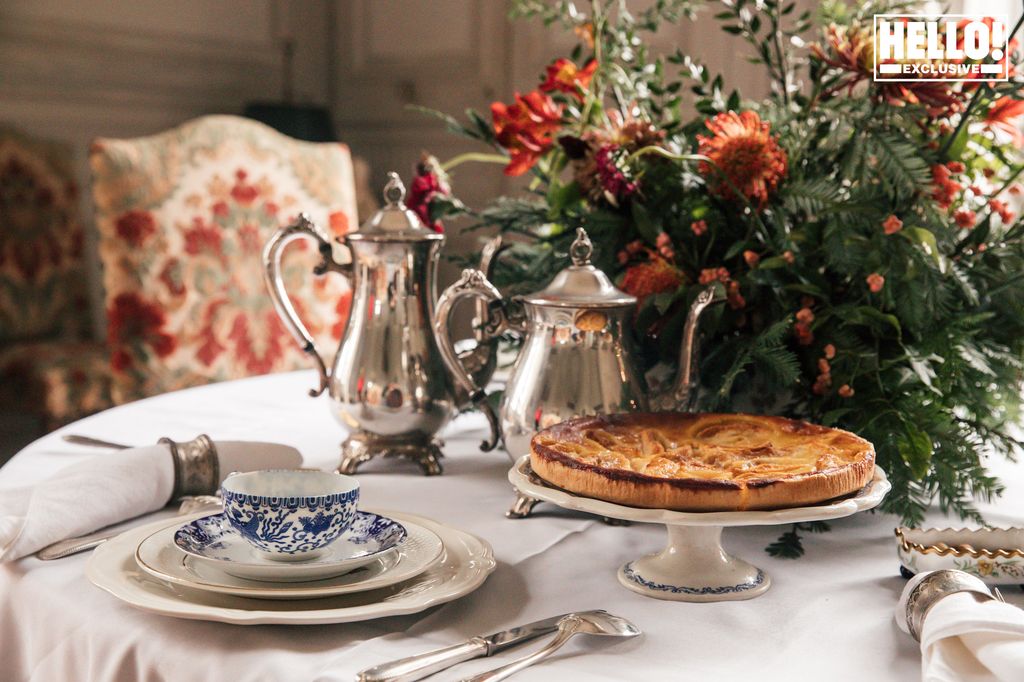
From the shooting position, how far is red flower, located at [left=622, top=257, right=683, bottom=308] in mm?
922

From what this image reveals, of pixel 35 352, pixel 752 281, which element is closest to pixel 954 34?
pixel 752 281

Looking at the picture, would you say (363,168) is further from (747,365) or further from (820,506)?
(820,506)

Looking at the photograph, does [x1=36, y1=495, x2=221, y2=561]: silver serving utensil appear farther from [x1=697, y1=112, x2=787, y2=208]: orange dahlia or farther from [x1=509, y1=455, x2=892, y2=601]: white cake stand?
[x1=697, y1=112, x2=787, y2=208]: orange dahlia

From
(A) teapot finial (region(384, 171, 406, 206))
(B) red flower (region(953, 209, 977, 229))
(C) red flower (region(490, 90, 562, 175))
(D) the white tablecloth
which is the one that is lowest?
(D) the white tablecloth

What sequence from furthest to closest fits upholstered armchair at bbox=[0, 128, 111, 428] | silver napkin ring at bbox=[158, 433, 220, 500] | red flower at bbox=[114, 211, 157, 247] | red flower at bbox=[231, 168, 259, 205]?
upholstered armchair at bbox=[0, 128, 111, 428] → red flower at bbox=[231, 168, 259, 205] → red flower at bbox=[114, 211, 157, 247] → silver napkin ring at bbox=[158, 433, 220, 500]

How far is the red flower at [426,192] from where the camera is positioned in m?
1.11

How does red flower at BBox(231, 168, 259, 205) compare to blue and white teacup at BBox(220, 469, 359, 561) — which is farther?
red flower at BBox(231, 168, 259, 205)

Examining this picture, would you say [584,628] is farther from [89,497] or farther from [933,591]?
[89,497]

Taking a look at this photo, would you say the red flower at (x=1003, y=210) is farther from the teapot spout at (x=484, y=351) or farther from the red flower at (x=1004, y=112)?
the teapot spout at (x=484, y=351)

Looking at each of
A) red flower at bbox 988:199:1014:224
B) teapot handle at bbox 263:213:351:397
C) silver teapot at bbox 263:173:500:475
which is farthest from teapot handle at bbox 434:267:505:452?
red flower at bbox 988:199:1014:224

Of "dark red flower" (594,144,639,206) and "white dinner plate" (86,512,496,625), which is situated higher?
"dark red flower" (594,144,639,206)

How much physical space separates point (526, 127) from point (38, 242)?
2120mm

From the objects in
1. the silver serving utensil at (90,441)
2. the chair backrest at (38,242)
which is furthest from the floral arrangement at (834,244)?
the chair backrest at (38,242)

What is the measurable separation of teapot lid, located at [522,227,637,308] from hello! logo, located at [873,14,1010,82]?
0.33 metres
